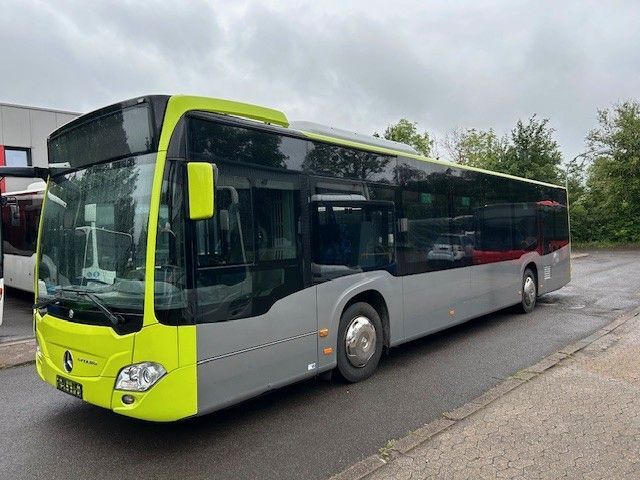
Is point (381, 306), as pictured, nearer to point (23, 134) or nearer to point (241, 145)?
point (241, 145)

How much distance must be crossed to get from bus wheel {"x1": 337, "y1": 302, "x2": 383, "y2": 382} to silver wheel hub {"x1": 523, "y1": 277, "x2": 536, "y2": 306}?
5518 millimetres

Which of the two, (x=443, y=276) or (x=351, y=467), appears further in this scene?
(x=443, y=276)

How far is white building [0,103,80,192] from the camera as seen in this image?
18.7 metres

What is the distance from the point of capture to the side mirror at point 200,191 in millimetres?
3637

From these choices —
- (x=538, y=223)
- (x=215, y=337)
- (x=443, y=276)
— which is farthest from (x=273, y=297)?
(x=538, y=223)

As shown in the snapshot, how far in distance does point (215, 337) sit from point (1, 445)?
219 cm

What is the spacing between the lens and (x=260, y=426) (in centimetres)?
457

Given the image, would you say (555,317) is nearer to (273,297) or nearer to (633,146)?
(273,297)

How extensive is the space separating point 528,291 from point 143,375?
8839 mm

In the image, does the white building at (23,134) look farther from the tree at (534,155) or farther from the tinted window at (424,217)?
the tree at (534,155)

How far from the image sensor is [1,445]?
13.9 ft

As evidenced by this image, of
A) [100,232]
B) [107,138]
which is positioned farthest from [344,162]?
[100,232]

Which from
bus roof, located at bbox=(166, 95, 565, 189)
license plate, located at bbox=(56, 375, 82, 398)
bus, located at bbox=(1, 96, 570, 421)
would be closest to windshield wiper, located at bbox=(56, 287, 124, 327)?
bus, located at bbox=(1, 96, 570, 421)

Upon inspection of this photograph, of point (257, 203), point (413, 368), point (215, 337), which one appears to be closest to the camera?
point (215, 337)
